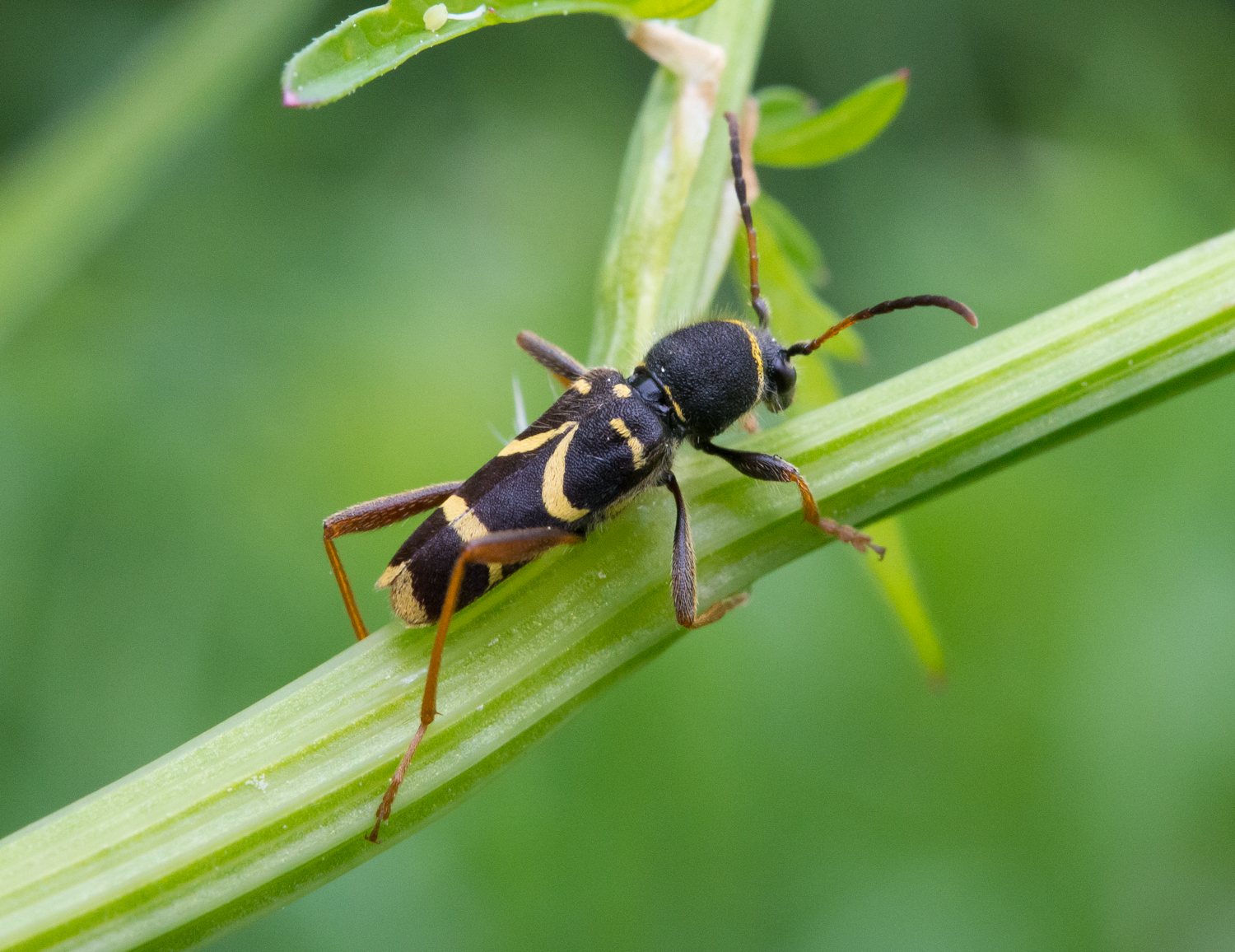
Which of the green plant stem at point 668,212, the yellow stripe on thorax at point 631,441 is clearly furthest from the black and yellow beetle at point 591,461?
the green plant stem at point 668,212

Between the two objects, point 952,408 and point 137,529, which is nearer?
point 952,408

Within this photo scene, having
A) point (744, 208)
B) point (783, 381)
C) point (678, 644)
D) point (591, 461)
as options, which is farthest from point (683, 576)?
point (678, 644)

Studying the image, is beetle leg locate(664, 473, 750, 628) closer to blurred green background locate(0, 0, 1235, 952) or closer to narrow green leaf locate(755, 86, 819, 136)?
narrow green leaf locate(755, 86, 819, 136)

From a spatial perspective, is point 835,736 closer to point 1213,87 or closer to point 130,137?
point 130,137

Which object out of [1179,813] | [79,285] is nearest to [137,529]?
[79,285]

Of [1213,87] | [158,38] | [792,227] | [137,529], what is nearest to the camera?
[792,227]

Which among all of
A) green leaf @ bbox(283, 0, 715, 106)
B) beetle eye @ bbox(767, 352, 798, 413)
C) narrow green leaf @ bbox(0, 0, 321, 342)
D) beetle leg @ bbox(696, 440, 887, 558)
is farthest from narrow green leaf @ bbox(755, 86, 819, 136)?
narrow green leaf @ bbox(0, 0, 321, 342)
